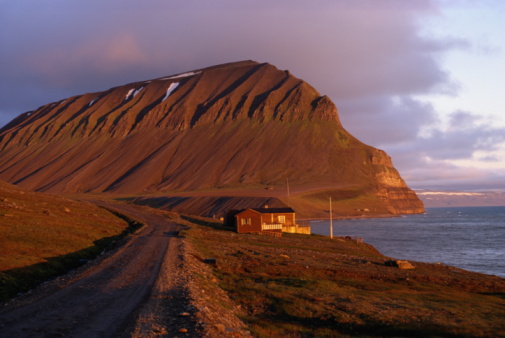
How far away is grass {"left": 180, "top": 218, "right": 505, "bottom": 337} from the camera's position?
20250mm

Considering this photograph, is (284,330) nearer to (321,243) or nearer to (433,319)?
(433,319)

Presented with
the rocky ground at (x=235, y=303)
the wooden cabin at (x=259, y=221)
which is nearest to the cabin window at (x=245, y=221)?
Result: the wooden cabin at (x=259, y=221)

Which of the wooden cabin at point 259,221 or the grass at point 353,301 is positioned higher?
the wooden cabin at point 259,221

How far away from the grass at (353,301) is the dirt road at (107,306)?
3.64 m

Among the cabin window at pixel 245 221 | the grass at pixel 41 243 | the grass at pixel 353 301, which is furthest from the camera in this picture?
the cabin window at pixel 245 221

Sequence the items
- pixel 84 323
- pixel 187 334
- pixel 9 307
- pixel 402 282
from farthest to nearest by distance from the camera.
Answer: pixel 402 282 < pixel 9 307 < pixel 84 323 < pixel 187 334

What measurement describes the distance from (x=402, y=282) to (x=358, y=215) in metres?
154

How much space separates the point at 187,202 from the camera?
16462 cm

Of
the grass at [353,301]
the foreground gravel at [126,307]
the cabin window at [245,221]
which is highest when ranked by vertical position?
the cabin window at [245,221]

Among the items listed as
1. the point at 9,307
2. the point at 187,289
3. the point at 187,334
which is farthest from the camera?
the point at 187,289

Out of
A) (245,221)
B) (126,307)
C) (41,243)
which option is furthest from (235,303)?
(245,221)

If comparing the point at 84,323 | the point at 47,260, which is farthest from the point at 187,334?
the point at 47,260

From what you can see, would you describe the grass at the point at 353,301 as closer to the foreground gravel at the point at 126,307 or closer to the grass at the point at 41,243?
the foreground gravel at the point at 126,307

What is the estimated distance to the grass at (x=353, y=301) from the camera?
20250mm
